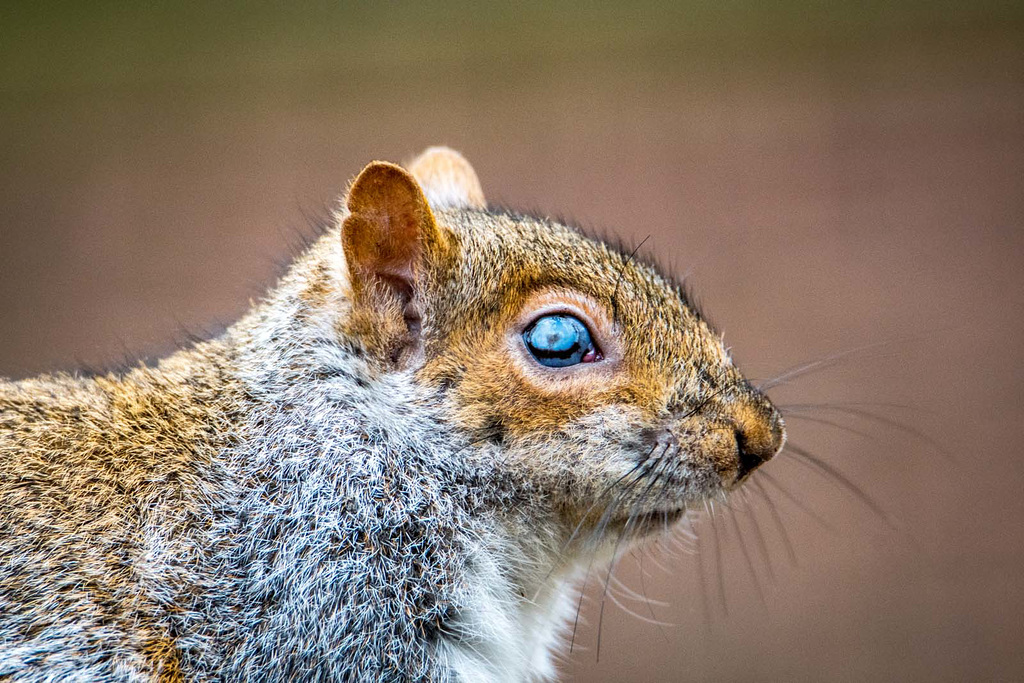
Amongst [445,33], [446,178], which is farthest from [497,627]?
[445,33]

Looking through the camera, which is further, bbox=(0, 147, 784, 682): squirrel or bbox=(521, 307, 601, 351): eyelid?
bbox=(521, 307, 601, 351): eyelid

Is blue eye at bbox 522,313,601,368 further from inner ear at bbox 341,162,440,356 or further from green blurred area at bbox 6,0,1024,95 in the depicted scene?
green blurred area at bbox 6,0,1024,95

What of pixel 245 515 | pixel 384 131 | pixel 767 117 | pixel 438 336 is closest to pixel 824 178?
pixel 767 117

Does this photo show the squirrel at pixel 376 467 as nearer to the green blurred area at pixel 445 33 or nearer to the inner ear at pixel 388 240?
the inner ear at pixel 388 240

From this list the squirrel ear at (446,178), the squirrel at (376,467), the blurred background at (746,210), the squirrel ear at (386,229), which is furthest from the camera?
the blurred background at (746,210)

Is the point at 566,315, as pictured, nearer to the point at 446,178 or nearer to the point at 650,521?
the point at 650,521

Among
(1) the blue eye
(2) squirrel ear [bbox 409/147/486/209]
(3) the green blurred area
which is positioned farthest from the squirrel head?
(3) the green blurred area

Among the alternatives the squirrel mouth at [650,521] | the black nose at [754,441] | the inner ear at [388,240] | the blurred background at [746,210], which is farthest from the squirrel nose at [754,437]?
the blurred background at [746,210]
